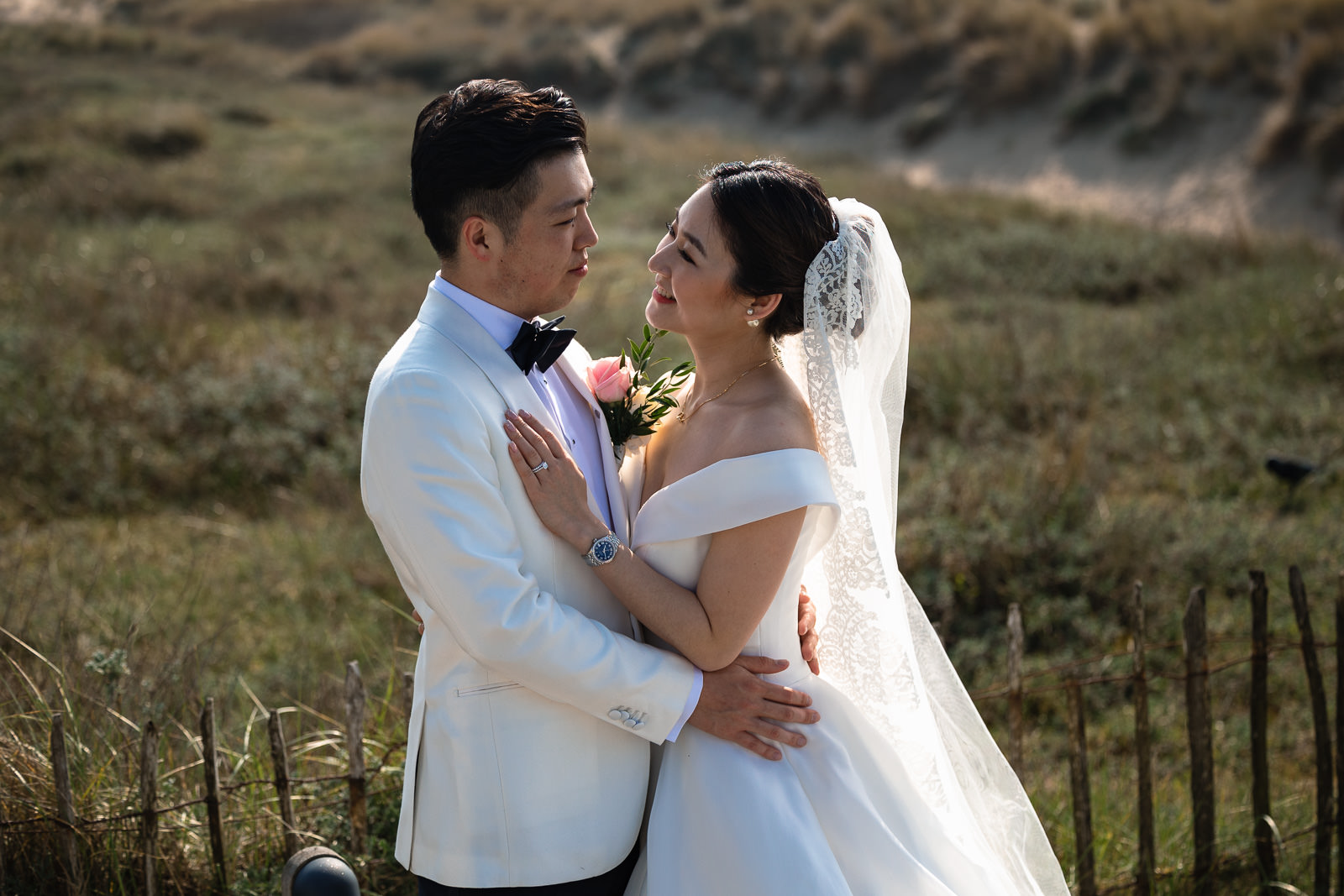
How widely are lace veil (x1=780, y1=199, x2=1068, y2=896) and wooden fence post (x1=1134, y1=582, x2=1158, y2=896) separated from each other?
2.59ft

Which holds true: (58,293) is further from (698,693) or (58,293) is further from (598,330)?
(698,693)

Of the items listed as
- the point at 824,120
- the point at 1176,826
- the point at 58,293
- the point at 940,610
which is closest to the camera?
the point at 1176,826

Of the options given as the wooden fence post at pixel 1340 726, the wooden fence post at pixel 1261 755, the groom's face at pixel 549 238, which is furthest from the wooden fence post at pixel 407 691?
the wooden fence post at pixel 1340 726

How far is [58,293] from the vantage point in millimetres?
10648

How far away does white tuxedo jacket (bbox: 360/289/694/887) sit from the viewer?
2.41 meters

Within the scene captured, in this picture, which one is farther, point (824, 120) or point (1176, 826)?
point (824, 120)

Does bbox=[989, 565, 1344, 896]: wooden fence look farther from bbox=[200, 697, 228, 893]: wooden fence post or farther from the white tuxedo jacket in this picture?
bbox=[200, 697, 228, 893]: wooden fence post

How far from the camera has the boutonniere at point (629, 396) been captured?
307 centimetres

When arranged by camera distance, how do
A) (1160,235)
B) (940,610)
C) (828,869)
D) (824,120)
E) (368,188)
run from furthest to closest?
(824,120)
(368,188)
(1160,235)
(940,610)
(828,869)

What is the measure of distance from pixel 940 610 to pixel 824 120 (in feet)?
83.1

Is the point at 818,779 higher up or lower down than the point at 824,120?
lower down

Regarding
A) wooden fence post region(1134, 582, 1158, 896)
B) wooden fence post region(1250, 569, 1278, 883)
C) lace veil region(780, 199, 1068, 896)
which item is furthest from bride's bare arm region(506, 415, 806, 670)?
wooden fence post region(1250, 569, 1278, 883)

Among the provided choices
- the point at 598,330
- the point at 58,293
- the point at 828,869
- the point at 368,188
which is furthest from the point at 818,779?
the point at 368,188

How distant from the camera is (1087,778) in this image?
381 centimetres
